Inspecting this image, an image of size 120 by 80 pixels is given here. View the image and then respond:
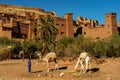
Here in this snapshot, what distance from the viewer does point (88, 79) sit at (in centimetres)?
2058

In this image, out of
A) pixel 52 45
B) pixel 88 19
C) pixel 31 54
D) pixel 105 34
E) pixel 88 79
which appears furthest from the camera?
pixel 88 19

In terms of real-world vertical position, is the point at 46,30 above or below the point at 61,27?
below

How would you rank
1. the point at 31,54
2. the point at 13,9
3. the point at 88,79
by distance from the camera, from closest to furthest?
the point at 88,79
the point at 31,54
the point at 13,9

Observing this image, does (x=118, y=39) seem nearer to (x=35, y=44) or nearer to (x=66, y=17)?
(x=35, y=44)

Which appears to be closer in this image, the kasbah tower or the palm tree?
the palm tree

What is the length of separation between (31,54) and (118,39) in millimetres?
15970

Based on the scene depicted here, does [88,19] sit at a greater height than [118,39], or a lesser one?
greater

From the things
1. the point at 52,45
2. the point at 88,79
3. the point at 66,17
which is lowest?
the point at 88,79

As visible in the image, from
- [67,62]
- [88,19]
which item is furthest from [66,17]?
[67,62]

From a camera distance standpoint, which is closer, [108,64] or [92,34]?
[108,64]

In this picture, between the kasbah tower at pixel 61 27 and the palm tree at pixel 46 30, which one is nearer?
the palm tree at pixel 46 30

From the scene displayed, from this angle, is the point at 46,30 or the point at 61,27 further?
the point at 61,27

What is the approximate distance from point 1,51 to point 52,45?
27.8 ft

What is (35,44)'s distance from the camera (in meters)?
57.1
